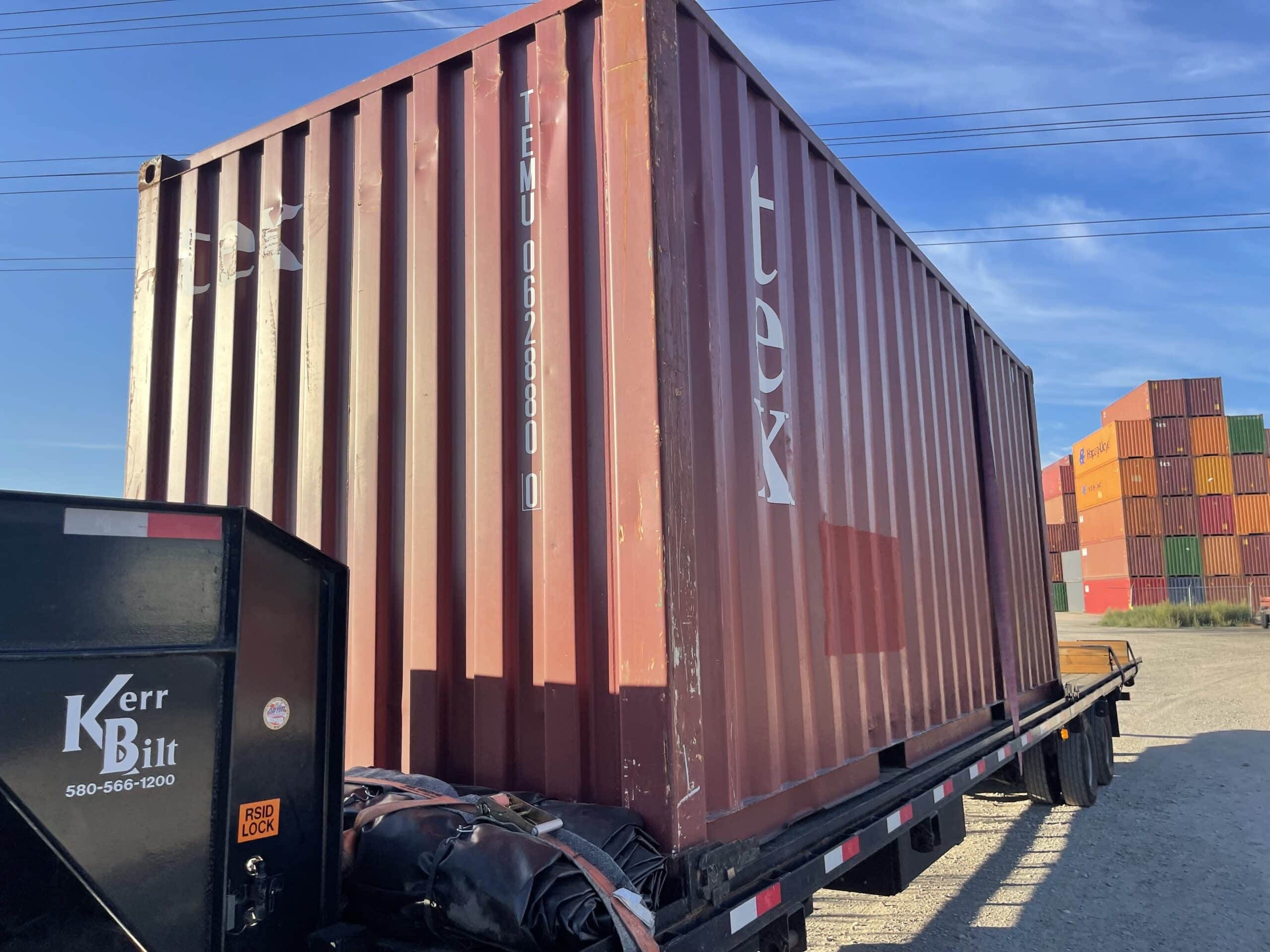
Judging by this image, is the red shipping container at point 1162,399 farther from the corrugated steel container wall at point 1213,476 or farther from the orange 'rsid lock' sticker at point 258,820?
the orange 'rsid lock' sticker at point 258,820

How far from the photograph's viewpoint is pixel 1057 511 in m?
50.5

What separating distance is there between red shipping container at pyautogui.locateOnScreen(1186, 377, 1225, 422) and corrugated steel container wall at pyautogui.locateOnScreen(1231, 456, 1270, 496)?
74.9 inches

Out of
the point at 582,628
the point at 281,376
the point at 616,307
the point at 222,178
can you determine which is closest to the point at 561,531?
the point at 582,628

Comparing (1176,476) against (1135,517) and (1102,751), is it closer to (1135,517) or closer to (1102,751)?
(1135,517)

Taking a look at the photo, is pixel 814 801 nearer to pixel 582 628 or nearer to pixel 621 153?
pixel 582 628

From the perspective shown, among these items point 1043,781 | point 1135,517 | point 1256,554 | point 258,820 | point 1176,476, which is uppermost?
point 1176,476

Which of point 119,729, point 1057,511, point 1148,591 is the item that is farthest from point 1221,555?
point 119,729

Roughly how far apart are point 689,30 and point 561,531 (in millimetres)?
1815

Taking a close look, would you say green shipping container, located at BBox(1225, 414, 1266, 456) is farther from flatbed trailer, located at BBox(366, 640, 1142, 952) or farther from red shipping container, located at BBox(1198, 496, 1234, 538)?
flatbed trailer, located at BBox(366, 640, 1142, 952)

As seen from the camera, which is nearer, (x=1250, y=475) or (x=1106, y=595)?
(x=1250, y=475)

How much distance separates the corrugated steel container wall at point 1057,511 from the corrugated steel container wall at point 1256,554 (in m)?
11.2

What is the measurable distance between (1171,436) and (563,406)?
43.3m

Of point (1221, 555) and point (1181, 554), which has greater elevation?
point (1181, 554)

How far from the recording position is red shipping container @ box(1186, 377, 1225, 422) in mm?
38531
